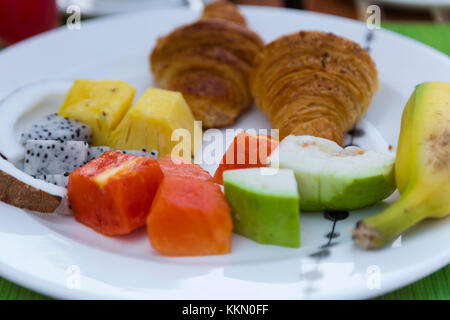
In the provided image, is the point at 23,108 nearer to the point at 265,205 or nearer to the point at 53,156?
the point at 53,156

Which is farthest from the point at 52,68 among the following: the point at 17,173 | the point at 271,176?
the point at 271,176

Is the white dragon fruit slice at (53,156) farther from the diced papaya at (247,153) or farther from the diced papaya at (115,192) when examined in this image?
the diced papaya at (247,153)

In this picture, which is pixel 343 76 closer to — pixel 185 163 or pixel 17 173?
pixel 185 163

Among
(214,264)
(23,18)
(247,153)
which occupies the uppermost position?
(23,18)

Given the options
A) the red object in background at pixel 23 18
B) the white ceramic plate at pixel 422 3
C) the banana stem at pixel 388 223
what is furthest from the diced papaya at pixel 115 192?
the white ceramic plate at pixel 422 3

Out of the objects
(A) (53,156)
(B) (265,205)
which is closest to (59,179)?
(A) (53,156)
